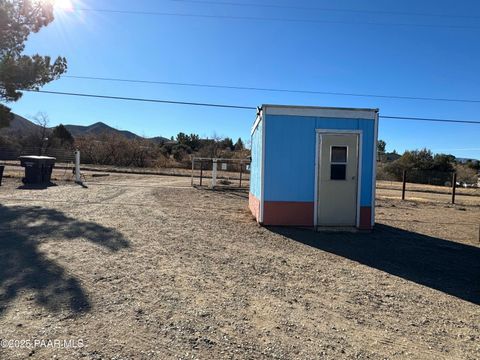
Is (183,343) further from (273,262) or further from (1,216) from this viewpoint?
(1,216)

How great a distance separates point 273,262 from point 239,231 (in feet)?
7.90

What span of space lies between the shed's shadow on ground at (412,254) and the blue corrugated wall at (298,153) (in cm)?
98

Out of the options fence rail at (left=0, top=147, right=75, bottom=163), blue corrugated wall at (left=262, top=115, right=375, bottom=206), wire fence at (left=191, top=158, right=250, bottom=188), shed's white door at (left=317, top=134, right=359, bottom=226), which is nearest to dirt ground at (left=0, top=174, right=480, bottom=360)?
shed's white door at (left=317, top=134, right=359, bottom=226)

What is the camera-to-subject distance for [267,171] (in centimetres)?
884

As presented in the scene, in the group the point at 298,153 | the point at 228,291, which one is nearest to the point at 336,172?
the point at 298,153

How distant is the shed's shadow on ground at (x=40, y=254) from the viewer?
388cm

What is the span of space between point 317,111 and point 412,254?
3.79m

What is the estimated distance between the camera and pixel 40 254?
5.51m

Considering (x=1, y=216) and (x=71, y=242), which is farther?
(x=1, y=216)

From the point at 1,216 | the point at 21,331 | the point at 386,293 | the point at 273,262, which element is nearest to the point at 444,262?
the point at 386,293

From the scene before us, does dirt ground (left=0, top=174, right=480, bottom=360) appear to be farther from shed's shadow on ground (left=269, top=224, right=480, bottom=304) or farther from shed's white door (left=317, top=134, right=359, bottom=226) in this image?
shed's white door (left=317, top=134, right=359, bottom=226)

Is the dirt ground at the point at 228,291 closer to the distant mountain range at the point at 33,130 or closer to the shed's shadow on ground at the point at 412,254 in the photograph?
the shed's shadow on ground at the point at 412,254

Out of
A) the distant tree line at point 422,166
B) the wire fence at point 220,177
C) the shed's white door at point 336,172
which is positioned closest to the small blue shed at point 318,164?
the shed's white door at point 336,172

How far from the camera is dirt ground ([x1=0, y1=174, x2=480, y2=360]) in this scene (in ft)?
10.3
